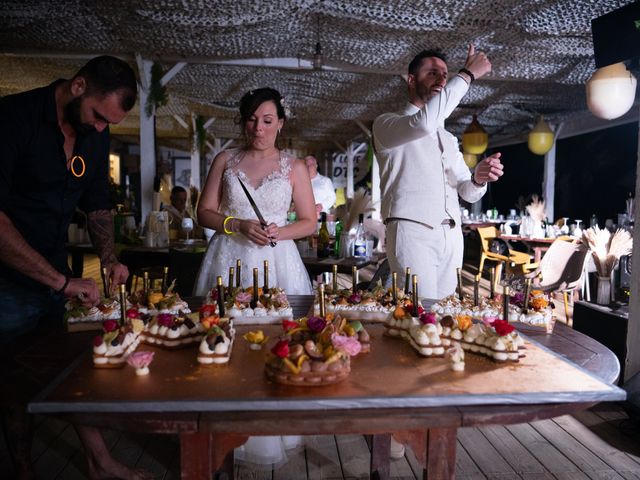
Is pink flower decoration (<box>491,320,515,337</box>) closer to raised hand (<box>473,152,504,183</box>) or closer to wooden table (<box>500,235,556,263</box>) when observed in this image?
raised hand (<box>473,152,504,183</box>)

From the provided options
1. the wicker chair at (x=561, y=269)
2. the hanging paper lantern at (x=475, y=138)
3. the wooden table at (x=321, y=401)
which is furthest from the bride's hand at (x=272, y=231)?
the hanging paper lantern at (x=475, y=138)

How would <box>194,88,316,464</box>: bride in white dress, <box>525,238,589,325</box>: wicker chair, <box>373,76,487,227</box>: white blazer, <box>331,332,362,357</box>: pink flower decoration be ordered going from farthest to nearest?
<box>525,238,589,325</box>: wicker chair < <box>373,76,487,227</box>: white blazer < <box>194,88,316,464</box>: bride in white dress < <box>331,332,362,357</box>: pink flower decoration

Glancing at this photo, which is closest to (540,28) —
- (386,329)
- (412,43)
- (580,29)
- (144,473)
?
(580,29)

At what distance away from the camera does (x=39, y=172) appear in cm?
195

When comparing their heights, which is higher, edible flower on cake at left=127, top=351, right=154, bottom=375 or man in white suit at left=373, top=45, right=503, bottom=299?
man in white suit at left=373, top=45, right=503, bottom=299

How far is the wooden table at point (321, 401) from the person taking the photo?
116cm

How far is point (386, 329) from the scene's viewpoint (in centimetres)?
180

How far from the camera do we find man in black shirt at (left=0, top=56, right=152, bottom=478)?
1810 mm

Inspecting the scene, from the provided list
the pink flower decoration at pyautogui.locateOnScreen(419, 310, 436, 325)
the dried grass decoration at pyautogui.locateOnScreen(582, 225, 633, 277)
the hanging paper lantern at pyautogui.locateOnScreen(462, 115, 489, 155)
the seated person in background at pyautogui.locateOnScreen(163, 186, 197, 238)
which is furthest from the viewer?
the hanging paper lantern at pyautogui.locateOnScreen(462, 115, 489, 155)

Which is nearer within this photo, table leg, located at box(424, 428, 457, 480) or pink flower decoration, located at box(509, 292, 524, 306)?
table leg, located at box(424, 428, 457, 480)

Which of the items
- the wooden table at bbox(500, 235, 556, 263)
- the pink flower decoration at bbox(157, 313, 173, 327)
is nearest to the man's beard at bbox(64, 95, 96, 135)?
the pink flower decoration at bbox(157, 313, 173, 327)

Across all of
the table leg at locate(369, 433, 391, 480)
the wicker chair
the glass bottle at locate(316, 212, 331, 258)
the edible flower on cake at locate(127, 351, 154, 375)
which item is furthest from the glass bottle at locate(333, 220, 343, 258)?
the edible flower on cake at locate(127, 351, 154, 375)

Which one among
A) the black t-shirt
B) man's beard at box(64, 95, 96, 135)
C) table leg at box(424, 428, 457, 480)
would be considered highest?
man's beard at box(64, 95, 96, 135)

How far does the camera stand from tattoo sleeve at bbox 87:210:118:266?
2389 mm
